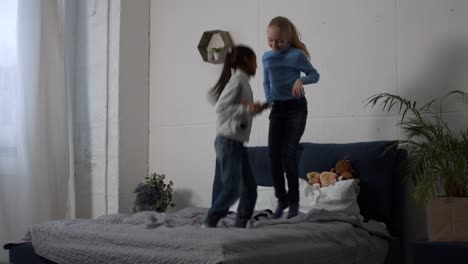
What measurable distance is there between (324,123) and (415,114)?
0.70 m

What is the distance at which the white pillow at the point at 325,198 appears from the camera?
11.0ft

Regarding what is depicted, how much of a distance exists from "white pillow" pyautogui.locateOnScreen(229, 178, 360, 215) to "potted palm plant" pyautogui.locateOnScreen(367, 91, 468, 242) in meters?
0.34

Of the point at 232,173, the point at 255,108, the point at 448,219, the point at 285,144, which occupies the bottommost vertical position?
the point at 448,219

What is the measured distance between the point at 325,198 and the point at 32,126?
2319 millimetres

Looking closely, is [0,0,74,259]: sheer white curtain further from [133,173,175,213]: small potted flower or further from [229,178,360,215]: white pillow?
[229,178,360,215]: white pillow

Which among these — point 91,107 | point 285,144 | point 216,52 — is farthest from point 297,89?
point 91,107

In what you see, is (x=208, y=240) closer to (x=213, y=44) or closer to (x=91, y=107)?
(x=213, y=44)

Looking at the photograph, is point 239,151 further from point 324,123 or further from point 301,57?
point 324,123

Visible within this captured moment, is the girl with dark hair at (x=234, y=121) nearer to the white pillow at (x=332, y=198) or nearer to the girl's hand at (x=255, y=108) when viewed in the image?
the girl's hand at (x=255, y=108)

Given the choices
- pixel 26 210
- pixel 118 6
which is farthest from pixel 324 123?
pixel 26 210

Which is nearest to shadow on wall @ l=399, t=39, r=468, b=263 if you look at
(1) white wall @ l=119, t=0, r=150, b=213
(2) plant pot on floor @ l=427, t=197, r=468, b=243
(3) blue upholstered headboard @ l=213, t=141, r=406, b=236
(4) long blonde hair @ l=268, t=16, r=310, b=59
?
(3) blue upholstered headboard @ l=213, t=141, r=406, b=236

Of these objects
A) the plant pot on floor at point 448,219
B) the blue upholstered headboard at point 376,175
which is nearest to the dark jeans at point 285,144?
the blue upholstered headboard at point 376,175

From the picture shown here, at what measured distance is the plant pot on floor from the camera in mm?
3119

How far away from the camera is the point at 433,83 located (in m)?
3.73
